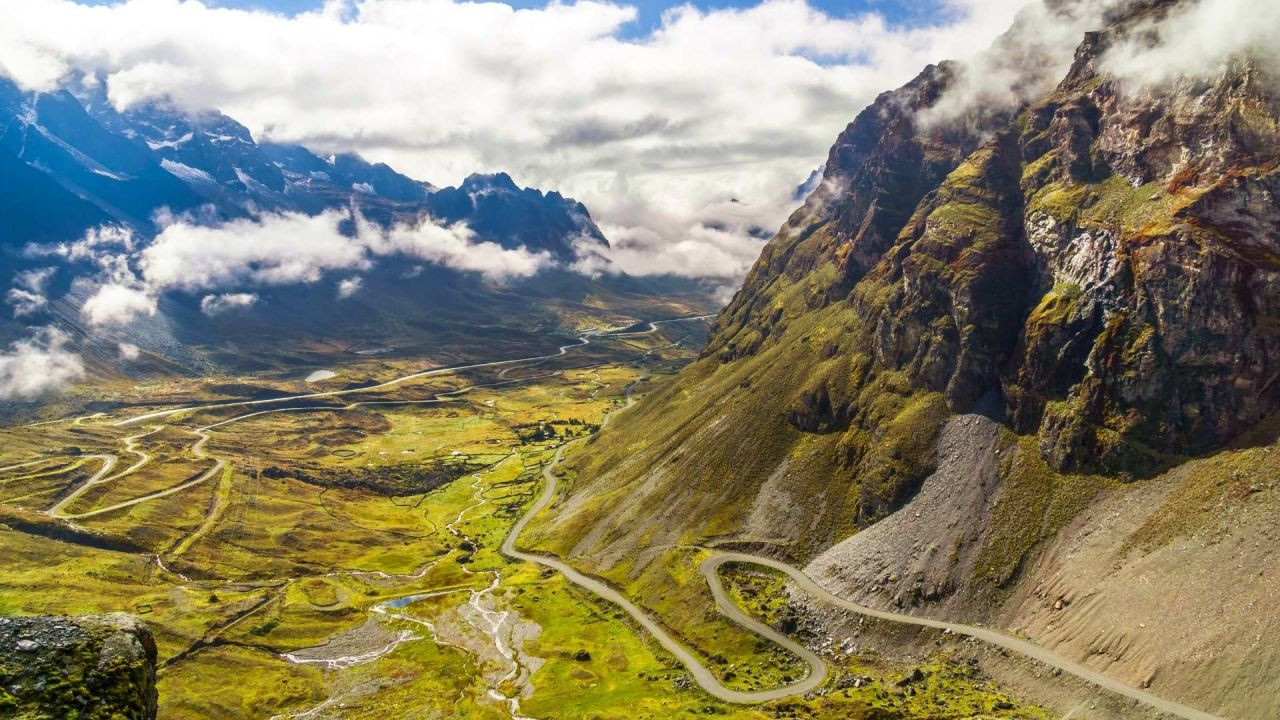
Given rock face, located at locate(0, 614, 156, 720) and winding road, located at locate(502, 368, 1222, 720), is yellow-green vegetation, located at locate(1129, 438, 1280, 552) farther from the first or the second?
rock face, located at locate(0, 614, 156, 720)

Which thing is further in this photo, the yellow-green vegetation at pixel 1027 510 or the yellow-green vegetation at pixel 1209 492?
the yellow-green vegetation at pixel 1027 510

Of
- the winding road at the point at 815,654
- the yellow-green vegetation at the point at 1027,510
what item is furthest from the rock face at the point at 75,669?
the yellow-green vegetation at the point at 1027,510

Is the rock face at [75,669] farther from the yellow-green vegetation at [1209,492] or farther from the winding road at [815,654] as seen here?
the yellow-green vegetation at [1209,492]

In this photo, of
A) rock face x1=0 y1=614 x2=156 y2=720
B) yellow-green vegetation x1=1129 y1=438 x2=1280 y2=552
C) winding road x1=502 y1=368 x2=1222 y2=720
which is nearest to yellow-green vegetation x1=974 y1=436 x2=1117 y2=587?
→ yellow-green vegetation x1=1129 y1=438 x2=1280 y2=552

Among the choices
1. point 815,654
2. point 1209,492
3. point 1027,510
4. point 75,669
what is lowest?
point 815,654

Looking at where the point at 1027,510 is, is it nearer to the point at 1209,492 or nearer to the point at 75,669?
the point at 1209,492

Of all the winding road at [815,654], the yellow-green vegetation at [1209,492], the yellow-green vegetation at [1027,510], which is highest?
the yellow-green vegetation at [1209,492]

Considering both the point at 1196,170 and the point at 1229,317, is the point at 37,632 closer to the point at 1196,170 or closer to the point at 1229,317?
the point at 1229,317

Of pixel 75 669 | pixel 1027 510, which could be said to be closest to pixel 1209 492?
pixel 1027 510

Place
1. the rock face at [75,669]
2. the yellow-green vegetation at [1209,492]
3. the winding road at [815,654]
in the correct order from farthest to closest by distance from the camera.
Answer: the yellow-green vegetation at [1209,492]
the winding road at [815,654]
the rock face at [75,669]
